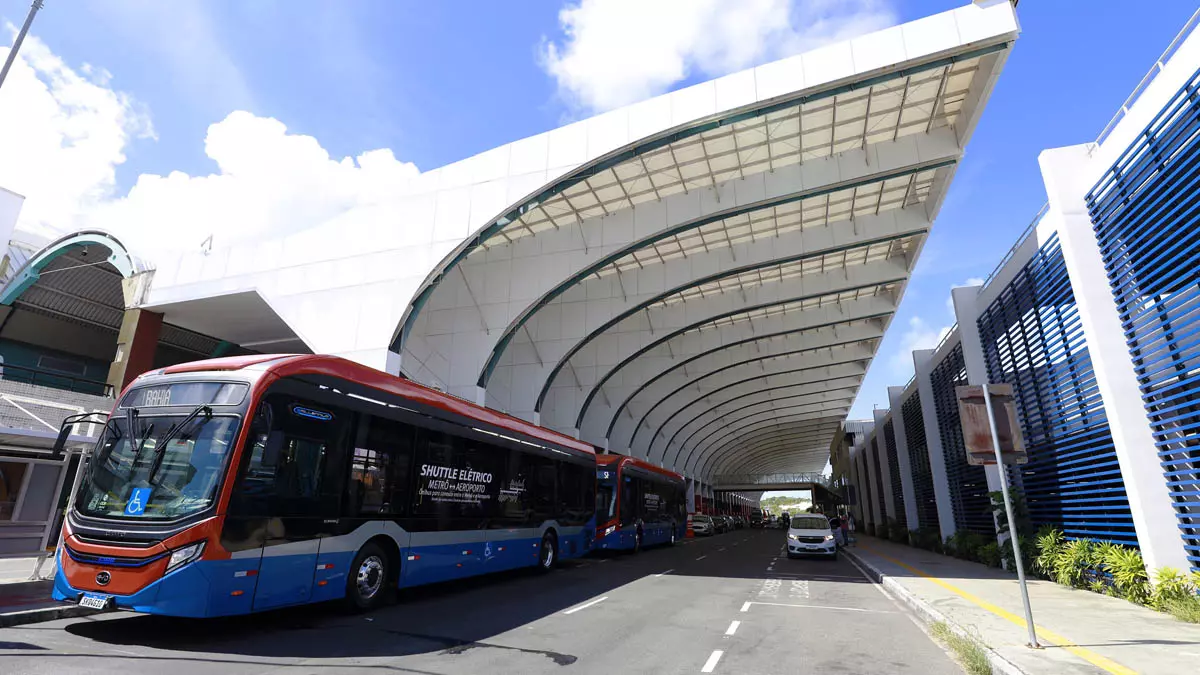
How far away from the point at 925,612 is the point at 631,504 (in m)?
14.3

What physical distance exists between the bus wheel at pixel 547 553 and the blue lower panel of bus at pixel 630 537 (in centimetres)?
417

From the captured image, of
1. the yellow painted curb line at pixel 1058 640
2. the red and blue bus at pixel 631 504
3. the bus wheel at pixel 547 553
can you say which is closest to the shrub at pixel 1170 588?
the yellow painted curb line at pixel 1058 640

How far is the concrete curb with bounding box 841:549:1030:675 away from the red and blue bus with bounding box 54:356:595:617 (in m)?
8.29

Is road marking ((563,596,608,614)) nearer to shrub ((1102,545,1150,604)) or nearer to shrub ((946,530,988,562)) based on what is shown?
shrub ((1102,545,1150,604))

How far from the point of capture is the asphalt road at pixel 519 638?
6.24 metres

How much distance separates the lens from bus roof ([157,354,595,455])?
8.28 metres

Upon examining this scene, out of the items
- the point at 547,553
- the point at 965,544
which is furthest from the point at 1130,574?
the point at 547,553

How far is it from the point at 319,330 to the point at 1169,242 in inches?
863

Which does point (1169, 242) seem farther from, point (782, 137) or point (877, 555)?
point (877, 555)

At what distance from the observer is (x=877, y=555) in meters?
23.5

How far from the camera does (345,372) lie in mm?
9508

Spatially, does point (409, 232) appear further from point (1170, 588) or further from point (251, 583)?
point (1170, 588)

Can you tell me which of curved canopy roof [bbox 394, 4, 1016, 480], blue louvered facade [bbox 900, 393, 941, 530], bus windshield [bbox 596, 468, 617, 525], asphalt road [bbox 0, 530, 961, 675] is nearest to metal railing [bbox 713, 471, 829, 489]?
curved canopy roof [bbox 394, 4, 1016, 480]

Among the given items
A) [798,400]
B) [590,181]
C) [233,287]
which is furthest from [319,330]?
[798,400]
